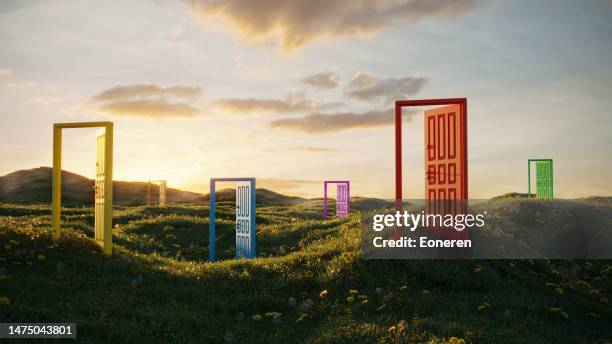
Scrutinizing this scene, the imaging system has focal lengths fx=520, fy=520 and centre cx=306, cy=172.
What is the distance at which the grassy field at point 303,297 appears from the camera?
10.2 metres

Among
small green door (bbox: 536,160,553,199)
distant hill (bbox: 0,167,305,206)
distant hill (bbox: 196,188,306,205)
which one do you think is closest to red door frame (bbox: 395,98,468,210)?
small green door (bbox: 536,160,553,199)

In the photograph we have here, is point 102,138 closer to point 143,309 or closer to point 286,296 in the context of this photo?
point 143,309

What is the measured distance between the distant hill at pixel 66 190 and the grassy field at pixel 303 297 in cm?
4023

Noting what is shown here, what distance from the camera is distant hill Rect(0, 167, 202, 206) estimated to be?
177 feet

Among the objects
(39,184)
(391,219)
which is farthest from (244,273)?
(39,184)

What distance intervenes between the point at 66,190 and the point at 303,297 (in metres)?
52.9

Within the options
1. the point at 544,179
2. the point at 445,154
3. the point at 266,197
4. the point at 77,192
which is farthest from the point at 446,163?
the point at 77,192

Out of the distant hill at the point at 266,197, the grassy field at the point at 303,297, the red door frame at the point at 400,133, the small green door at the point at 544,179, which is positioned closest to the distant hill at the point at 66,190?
the distant hill at the point at 266,197

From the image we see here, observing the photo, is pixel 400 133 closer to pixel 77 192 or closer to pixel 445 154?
pixel 445 154

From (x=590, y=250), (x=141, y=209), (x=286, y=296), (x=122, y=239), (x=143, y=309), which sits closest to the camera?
(x=143, y=309)

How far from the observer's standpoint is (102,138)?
52.7 ft

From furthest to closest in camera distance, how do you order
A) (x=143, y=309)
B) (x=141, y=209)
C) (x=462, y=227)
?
(x=141, y=209)
(x=462, y=227)
(x=143, y=309)

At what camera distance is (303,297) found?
1237 centimetres

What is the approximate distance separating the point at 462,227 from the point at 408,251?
1974 mm
